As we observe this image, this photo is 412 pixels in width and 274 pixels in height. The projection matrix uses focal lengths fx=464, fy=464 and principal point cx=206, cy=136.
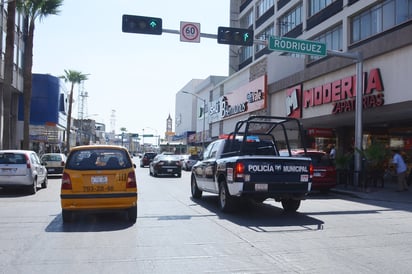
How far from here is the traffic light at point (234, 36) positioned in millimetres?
17781

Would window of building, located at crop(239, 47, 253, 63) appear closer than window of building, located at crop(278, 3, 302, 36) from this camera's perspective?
No

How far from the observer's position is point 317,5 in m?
34.0

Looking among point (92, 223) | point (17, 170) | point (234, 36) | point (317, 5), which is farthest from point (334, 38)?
point (92, 223)

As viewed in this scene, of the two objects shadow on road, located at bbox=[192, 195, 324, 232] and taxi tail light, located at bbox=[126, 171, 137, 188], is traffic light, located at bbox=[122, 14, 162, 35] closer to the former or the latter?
shadow on road, located at bbox=[192, 195, 324, 232]

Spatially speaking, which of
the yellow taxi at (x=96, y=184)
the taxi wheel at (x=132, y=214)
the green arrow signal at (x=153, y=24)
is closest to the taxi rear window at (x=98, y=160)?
the yellow taxi at (x=96, y=184)

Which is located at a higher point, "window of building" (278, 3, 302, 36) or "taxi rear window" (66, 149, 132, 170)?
"window of building" (278, 3, 302, 36)

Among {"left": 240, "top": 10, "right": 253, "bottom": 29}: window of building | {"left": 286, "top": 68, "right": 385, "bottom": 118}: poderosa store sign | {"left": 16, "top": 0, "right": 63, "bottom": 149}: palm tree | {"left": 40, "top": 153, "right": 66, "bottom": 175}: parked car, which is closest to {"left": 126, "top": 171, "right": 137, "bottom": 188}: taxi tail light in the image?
{"left": 286, "top": 68, "right": 385, "bottom": 118}: poderosa store sign

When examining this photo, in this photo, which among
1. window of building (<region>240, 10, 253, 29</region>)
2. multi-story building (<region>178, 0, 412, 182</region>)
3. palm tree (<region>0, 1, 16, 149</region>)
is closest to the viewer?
multi-story building (<region>178, 0, 412, 182</region>)

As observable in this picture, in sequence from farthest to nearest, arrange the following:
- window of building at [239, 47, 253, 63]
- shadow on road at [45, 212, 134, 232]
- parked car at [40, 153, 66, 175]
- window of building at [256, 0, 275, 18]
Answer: window of building at [239, 47, 253, 63] → window of building at [256, 0, 275, 18] → parked car at [40, 153, 66, 175] → shadow on road at [45, 212, 134, 232]

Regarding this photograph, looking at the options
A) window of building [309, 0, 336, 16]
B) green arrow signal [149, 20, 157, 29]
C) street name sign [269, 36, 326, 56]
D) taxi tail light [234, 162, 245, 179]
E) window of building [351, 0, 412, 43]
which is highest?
window of building [309, 0, 336, 16]

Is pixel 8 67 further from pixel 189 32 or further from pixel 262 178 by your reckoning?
pixel 262 178

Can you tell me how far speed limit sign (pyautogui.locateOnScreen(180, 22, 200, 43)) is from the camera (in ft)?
57.5

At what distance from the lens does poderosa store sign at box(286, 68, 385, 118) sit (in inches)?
801

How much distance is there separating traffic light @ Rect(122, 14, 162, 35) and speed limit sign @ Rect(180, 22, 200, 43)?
969 mm
